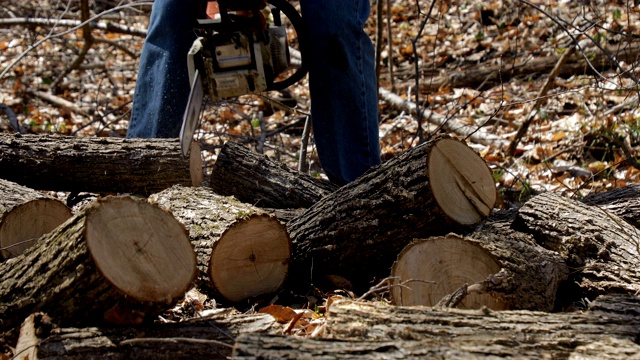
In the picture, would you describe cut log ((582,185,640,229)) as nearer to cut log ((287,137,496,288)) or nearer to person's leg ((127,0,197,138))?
cut log ((287,137,496,288))

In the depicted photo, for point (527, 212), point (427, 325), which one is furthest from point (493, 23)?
point (427, 325)

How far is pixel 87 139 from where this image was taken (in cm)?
395

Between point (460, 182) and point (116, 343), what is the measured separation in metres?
1.48

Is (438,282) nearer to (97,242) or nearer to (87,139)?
(97,242)

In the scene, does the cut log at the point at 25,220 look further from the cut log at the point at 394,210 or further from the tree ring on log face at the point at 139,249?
the cut log at the point at 394,210

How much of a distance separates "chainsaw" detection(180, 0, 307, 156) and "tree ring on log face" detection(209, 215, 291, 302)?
0.42 m

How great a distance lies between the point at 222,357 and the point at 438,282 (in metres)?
0.86

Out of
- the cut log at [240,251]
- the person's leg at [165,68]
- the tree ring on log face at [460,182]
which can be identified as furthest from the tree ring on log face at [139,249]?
the person's leg at [165,68]

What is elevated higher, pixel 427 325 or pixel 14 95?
pixel 14 95

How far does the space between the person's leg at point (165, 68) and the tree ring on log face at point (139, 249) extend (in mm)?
1453

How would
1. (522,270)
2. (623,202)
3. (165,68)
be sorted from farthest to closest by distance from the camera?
(165,68), (623,202), (522,270)

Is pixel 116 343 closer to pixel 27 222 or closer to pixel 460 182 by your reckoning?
pixel 27 222

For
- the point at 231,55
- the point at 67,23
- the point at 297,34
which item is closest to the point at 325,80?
the point at 297,34

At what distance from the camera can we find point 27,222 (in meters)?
3.19
